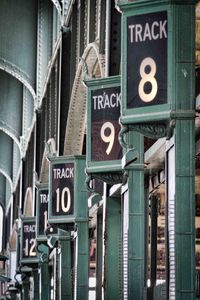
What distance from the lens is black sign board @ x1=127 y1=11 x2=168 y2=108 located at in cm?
1238

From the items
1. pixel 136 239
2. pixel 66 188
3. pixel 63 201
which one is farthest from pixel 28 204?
pixel 136 239

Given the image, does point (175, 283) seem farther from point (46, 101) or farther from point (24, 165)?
point (24, 165)

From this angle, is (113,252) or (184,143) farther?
(113,252)

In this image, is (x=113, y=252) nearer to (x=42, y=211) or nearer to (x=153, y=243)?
(x=153, y=243)

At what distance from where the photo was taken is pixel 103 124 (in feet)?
56.1

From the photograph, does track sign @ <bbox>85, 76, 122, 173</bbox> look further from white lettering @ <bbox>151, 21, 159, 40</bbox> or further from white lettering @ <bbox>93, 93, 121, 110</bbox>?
white lettering @ <bbox>151, 21, 159, 40</bbox>

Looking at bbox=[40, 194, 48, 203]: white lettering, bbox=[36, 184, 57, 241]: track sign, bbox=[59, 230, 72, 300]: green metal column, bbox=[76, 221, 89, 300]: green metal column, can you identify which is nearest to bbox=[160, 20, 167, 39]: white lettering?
bbox=[76, 221, 89, 300]: green metal column

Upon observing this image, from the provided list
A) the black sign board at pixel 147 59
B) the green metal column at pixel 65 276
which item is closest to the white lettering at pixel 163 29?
the black sign board at pixel 147 59

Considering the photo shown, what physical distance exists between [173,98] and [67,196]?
1413 cm

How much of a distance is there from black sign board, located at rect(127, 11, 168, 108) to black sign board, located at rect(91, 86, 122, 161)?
377 centimetres

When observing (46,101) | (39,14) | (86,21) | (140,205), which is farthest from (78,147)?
(140,205)

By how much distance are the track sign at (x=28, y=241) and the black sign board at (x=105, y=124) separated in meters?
25.0

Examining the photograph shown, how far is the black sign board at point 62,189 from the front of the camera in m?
26.0

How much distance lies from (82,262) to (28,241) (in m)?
18.2
